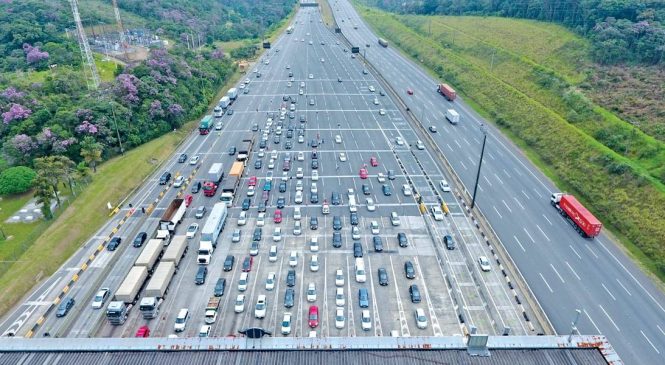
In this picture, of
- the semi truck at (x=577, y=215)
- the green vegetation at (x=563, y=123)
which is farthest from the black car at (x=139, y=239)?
the green vegetation at (x=563, y=123)

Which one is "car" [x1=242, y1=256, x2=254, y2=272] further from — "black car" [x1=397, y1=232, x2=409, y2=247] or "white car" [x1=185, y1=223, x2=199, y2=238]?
"black car" [x1=397, y1=232, x2=409, y2=247]

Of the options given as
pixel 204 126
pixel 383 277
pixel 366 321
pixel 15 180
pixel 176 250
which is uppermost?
pixel 204 126

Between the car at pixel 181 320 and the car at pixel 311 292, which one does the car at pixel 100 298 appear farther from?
the car at pixel 311 292

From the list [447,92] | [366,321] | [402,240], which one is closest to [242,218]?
[402,240]

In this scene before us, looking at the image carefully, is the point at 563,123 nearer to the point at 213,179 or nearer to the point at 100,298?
the point at 213,179

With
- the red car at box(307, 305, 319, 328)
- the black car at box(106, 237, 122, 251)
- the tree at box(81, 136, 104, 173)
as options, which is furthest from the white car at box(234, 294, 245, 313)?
the tree at box(81, 136, 104, 173)

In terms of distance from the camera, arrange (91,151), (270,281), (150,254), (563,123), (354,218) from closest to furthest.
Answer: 1. (270,281)
2. (150,254)
3. (354,218)
4. (91,151)
5. (563,123)
